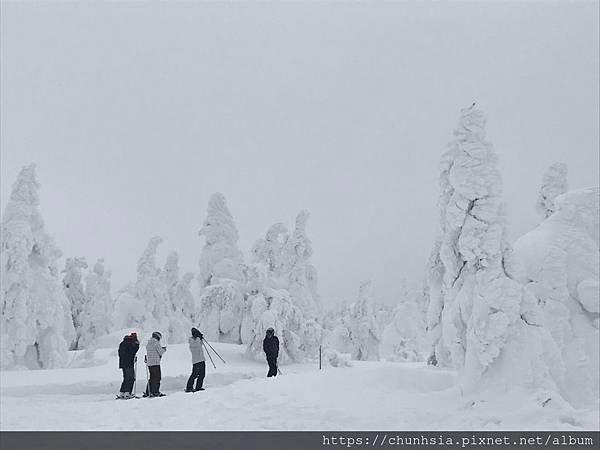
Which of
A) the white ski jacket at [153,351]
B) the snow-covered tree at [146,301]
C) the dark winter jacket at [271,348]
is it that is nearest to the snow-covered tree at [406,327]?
the snow-covered tree at [146,301]

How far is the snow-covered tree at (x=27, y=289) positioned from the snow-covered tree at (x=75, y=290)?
1492 centimetres

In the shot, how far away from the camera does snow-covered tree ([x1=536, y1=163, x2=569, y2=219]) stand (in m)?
22.5

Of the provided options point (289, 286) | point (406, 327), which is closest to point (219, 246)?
point (289, 286)

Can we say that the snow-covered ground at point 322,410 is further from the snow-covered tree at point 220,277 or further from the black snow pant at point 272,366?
the snow-covered tree at point 220,277

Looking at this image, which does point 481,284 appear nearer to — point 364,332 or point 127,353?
point 127,353

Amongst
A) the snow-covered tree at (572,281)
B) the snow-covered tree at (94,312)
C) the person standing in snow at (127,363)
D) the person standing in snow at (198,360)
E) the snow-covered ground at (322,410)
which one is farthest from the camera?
the snow-covered tree at (94,312)

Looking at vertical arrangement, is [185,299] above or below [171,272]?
below

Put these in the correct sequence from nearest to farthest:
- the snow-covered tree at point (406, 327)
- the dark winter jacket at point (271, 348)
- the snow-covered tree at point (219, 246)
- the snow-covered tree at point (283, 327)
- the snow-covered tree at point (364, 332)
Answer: the dark winter jacket at point (271, 348), the snow-covered tree at point (283, 327), the snow-covered tree at point (219, 246), the snow-covered tree at point (364, 332), the snow-covered tree at point (406, 327)

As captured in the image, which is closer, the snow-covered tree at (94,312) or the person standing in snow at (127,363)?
the person standing in snow at (127,363)

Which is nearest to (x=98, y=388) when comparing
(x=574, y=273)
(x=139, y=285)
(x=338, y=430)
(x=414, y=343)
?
(x=338, y=430)

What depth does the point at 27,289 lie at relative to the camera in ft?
73.5

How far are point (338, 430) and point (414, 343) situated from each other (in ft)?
186

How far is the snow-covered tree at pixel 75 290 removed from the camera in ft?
128

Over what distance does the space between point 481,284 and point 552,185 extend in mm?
12032
